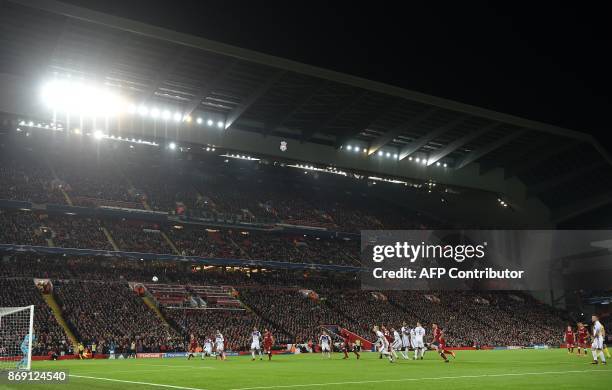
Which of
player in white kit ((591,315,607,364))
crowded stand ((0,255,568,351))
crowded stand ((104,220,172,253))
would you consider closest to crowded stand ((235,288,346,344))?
crowded stand ((0,255,568,351))

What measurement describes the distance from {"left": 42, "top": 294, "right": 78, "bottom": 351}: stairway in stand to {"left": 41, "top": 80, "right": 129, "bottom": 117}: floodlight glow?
1539cm

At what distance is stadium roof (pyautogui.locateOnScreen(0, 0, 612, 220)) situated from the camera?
4662 cm

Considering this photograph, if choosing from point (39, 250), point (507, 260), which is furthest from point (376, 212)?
point (39, 250)

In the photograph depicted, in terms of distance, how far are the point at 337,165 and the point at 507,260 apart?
25570 millimetres

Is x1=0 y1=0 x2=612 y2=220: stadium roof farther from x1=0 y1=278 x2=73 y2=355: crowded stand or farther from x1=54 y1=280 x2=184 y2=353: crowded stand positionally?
x1=54 y1=280 x2=184 y2=353: crowded stand

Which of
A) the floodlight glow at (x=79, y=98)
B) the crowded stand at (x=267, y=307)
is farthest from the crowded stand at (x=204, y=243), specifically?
the floodlight glow at (x=79, y=98)

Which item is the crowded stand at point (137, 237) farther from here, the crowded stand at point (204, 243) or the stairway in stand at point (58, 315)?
the stairway in stand at point (58, 315)

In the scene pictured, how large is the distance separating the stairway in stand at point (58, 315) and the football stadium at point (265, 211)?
0.45 meters

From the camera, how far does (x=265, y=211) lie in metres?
70.7

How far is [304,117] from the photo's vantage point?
206 feet

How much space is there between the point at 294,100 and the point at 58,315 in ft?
89.2

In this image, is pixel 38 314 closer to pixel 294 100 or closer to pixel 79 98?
pixel 79 98

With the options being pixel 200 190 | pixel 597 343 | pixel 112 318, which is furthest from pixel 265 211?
pixel 597 343

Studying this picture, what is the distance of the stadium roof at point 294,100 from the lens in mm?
46625
